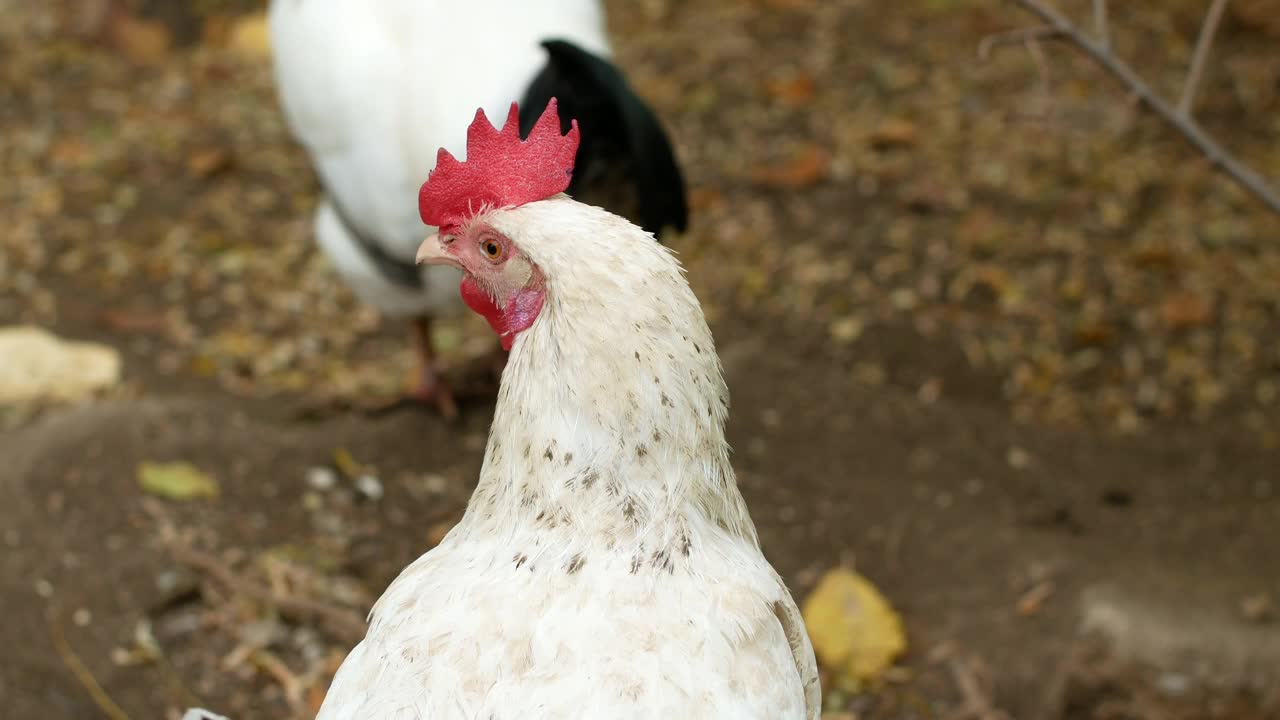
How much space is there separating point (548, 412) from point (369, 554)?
1472 mm

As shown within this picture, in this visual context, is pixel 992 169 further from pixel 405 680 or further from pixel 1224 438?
pixel 405 680

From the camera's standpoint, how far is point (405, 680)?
1.43m

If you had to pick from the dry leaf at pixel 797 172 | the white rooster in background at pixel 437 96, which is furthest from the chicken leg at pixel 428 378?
the dry leaf at pixel 797 172

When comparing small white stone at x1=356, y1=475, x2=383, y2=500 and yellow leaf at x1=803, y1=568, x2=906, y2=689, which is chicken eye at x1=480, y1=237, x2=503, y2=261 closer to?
yellow leaf at x1=803, y1=568, x2=906, y2=689

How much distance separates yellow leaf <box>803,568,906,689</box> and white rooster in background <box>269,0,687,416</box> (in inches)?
34.2

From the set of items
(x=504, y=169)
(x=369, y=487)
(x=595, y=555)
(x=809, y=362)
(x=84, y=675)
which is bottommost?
(x=809, y=362)

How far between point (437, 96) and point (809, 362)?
147 centimetres

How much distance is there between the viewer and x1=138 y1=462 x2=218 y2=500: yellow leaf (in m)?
2.87

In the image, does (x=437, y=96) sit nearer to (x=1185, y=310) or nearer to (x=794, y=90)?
(x=1185, y=310)

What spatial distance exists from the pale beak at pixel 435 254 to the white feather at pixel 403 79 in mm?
1035

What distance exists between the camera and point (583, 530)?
1.50m

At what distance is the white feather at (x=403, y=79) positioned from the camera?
108 inches

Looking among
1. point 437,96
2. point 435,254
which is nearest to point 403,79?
point 437,96

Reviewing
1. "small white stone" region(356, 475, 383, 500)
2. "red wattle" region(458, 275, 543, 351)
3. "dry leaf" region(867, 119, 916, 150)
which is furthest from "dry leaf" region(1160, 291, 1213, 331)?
"red wattle" region(458, 275, 543, 351)
